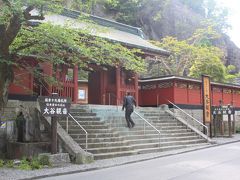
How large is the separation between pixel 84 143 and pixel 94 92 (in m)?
9.21

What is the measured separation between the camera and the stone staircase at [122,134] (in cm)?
1381

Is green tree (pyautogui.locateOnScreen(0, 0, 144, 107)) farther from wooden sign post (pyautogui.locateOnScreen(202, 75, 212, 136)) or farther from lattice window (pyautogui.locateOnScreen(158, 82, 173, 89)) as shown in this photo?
lattice window (pyautogui.locateOnScreen(158, 82, 173, 89))

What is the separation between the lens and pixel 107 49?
12023 millimetres

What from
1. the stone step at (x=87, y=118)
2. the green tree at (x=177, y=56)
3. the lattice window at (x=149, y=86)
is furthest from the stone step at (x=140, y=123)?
the green tree at (x=177, y=56)

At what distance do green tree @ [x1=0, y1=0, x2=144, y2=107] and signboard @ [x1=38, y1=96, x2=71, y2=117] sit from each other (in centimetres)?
130

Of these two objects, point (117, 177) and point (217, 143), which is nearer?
point (117, 177)

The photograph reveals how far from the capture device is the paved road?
30.2ft

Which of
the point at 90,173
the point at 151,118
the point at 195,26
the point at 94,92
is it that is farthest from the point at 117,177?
the point at 195,26

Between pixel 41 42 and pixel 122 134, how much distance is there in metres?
6.37

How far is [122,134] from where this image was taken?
51.2ft

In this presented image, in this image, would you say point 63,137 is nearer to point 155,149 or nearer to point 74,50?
point 74,50

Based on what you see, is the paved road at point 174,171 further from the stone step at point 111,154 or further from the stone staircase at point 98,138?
the stone staircase at point 98,138

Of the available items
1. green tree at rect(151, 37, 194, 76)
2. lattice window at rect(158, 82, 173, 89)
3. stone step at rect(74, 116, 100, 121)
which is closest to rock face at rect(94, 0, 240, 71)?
green tree at rect(151, 37, 194, 76)

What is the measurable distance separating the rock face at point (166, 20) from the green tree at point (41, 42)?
31.5m
